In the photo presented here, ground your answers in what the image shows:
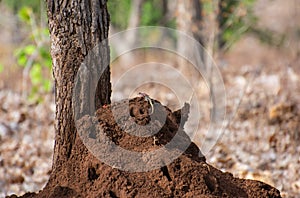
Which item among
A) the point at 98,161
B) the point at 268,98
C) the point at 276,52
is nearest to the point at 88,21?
the point at 98,161

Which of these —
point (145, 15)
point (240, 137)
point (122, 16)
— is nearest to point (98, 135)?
point (240, 137)

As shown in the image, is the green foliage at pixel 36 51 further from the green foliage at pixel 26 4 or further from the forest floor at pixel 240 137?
the green foliage at pixel 26 4

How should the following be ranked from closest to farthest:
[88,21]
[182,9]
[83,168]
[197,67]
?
1. [83,168]
2. [88,21]
3. [197,67]
4. [182,9]

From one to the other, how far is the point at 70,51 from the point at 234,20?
6256mm

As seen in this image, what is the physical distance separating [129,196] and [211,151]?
10.6 feet

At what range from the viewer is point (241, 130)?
23.3ft

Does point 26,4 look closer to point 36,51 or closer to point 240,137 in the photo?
point 36,51

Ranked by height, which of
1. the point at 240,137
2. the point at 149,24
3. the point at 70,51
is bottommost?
the point at 70,51

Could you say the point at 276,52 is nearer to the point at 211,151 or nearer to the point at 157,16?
the point at 157,16

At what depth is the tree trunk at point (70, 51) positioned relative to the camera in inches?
132

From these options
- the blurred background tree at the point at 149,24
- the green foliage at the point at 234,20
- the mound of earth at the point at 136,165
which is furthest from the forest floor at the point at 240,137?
the mound of earth at the point at 136,165

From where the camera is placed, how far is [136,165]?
3.08 meters

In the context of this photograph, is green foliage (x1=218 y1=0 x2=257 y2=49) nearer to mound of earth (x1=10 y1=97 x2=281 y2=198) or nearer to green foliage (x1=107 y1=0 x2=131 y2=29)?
green foliage (x1=107 y1=0 x2=131 y2=29)

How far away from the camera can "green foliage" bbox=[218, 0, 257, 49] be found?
882 centimetres
